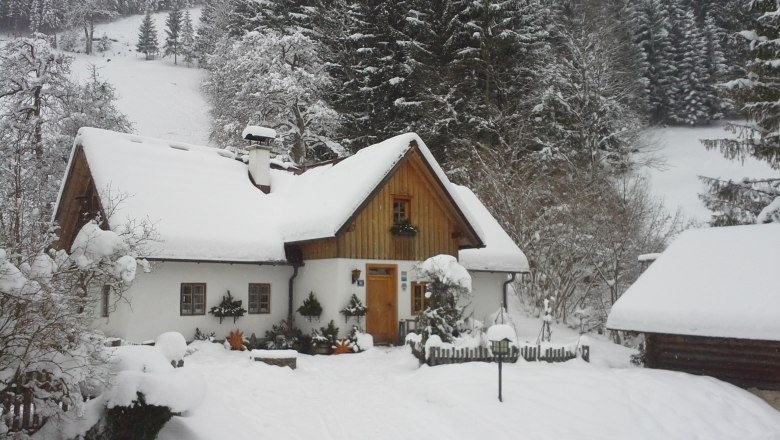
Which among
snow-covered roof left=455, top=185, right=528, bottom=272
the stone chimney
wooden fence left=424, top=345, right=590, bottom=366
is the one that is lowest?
wooden fence left=424, top=345, right=590, bottom=366

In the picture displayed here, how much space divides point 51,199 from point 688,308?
24.8 meters

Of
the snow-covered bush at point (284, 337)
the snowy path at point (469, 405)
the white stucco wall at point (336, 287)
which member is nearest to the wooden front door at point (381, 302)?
the white stucco wall at point (336, 287)

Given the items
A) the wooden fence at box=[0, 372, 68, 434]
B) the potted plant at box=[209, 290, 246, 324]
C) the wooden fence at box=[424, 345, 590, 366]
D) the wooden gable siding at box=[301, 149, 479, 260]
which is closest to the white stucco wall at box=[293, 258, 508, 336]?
the wooden gable siding at box=[301, 149, 479, 260]

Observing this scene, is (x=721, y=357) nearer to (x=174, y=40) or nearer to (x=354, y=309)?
(x=354, y=309)

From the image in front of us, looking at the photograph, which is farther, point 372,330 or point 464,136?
point 464,136

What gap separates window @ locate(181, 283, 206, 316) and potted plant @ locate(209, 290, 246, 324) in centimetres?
36

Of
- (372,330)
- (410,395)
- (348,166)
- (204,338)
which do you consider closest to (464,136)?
(348,166)

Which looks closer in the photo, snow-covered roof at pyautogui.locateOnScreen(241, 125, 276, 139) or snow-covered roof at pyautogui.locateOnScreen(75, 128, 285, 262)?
snow-covered roof at pyautogui.locateOnScreen(75, 128, 285, 262)

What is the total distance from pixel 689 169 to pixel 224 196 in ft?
133

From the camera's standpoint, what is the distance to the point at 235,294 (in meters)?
18.4

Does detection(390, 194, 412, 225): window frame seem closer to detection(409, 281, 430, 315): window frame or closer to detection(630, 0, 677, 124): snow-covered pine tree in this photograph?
detection(409, 281, 430, 315): window frame

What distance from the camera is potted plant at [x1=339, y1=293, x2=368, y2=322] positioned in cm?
1773

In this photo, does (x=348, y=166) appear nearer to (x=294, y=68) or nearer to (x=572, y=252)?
(x=572, y=252)

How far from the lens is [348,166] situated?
2075cm
